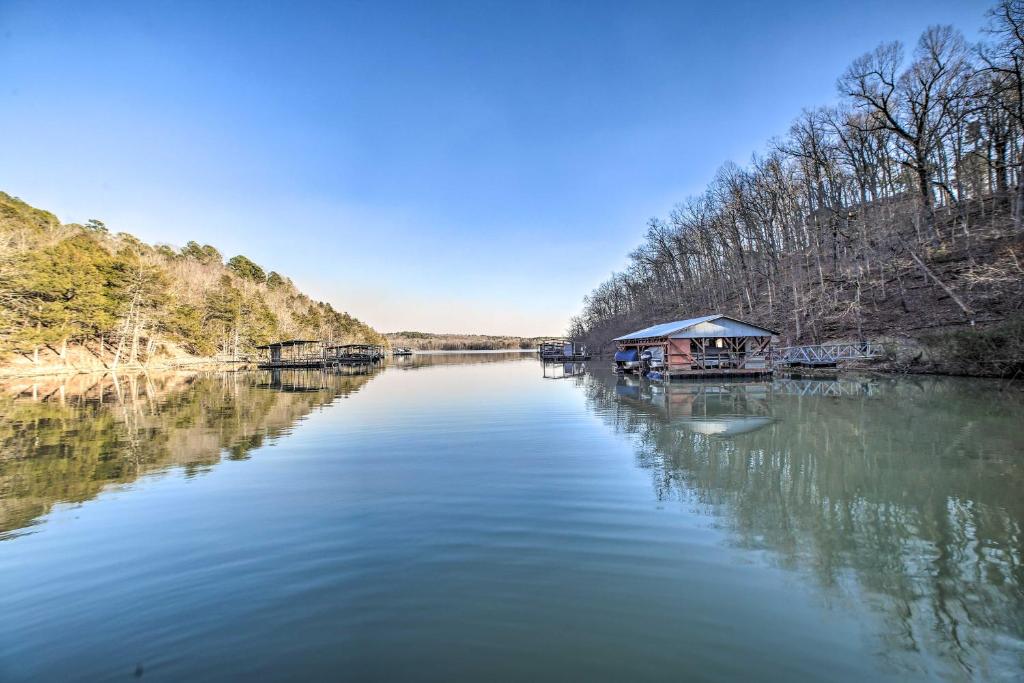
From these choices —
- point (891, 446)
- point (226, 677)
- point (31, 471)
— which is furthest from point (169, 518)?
point (891, 446)

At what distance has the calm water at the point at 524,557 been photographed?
404 cm

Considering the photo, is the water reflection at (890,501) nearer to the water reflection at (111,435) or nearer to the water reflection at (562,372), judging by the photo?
the water reflection at (111,435)

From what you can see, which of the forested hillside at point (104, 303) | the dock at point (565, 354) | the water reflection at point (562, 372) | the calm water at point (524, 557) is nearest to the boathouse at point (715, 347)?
the water reflection at point (562, 372)

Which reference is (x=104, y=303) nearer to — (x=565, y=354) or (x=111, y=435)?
(x=111, y=435)

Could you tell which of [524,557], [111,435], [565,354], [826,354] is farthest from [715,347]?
[565,354]

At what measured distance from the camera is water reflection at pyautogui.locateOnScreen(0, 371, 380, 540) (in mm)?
9672

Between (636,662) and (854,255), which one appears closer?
(636,662)

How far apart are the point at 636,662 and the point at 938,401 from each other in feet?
70.5

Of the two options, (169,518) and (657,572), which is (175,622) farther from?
(657,572)

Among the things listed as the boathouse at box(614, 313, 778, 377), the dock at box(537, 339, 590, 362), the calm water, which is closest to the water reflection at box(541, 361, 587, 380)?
the boathouse at box(614, 313, 778, 377)

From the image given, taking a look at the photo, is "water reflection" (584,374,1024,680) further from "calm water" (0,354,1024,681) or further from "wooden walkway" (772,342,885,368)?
"wooden walkway" (772,342,885,368)

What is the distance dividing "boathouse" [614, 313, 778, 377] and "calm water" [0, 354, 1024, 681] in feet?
66.0

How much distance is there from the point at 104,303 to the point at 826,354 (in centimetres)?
6585

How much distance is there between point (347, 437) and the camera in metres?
15.1
